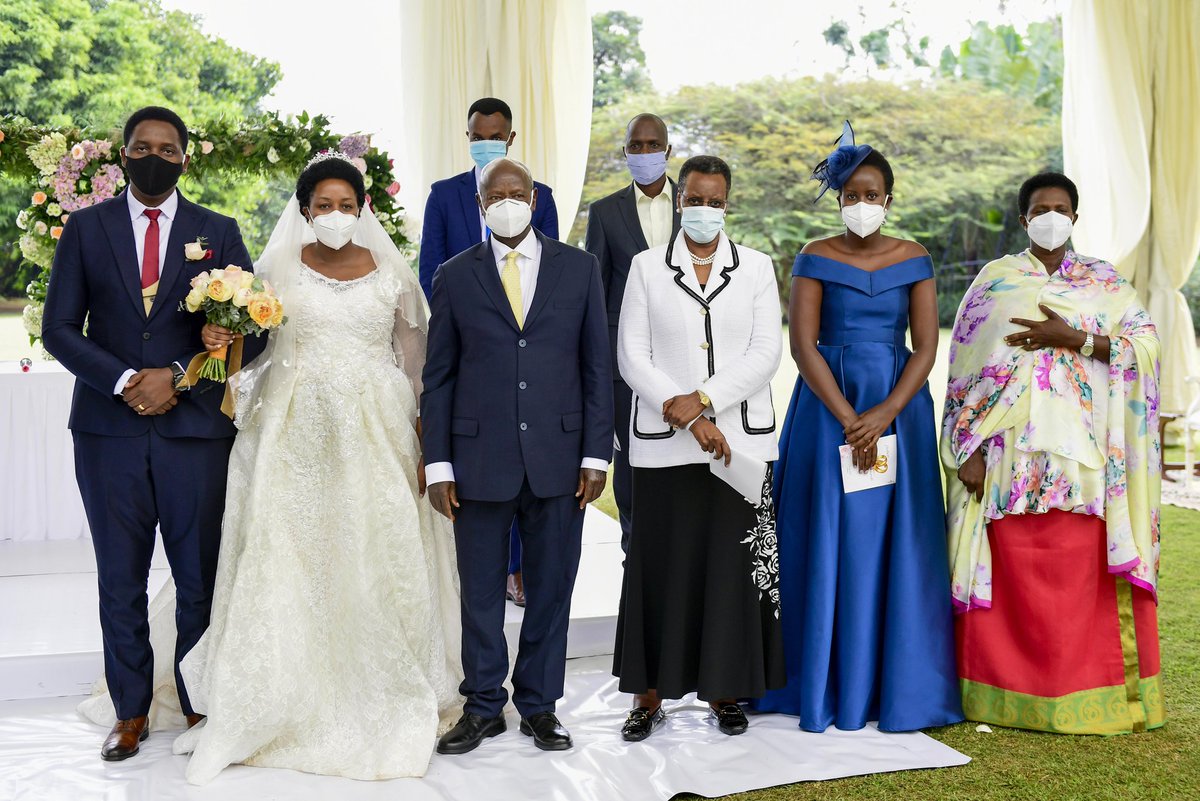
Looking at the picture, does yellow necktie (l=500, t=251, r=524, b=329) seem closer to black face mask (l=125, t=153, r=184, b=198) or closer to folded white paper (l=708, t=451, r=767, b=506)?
folded white paper (l=708, t=451, r=767, b=506)

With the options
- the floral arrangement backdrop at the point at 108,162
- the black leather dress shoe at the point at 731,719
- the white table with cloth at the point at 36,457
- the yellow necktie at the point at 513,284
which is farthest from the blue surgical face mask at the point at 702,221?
the white table with cloth at the point at 36,457

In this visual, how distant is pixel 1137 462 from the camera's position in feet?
11.4

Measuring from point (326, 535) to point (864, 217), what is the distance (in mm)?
1941

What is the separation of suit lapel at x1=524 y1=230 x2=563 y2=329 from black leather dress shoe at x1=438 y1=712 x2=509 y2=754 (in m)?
1.21

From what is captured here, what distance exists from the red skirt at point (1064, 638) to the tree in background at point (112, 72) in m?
6.20

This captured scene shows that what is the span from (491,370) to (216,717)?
1269 mm

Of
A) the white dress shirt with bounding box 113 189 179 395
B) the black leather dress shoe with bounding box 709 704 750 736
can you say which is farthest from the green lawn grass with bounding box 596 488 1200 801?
the white dress shirt with bounding box 113 189 179 395

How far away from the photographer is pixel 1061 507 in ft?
11.3

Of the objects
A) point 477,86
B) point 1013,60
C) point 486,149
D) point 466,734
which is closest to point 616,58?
point 1013,60

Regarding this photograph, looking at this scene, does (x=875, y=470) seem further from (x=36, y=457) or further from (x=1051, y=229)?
(x=36, y=457)

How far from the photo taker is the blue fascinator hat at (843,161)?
11.2 ft

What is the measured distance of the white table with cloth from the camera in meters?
5.26

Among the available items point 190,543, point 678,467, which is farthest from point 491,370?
point 190,543

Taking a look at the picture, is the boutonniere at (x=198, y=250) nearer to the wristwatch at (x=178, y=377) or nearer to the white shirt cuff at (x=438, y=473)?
the wristwatch at (x=178, y=377)
